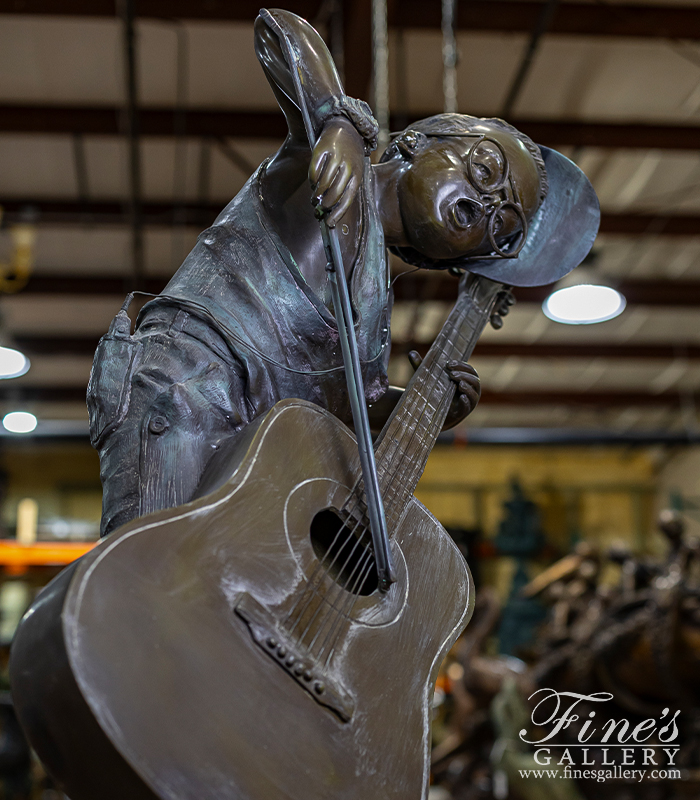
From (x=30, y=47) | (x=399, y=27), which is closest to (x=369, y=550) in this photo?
(x=399, y=27)

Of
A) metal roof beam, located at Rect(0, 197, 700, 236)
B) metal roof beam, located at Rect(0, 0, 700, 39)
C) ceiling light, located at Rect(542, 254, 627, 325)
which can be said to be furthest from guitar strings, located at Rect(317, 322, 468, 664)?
metal roof beam, located at Rect(0, 197, 700, 236)

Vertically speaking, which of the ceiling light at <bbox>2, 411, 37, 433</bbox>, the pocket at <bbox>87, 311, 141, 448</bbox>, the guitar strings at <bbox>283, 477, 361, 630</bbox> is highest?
the pocket at <bbox>87, 311, 141, 448</bbox>

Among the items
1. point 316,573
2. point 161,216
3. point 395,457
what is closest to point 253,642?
point 316,573

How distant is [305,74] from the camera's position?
3.42 ft

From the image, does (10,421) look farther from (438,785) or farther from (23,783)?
(438,785)

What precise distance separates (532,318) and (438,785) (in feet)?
15.4

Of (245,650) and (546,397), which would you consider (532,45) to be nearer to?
(245,650)

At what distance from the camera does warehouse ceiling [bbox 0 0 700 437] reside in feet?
15.5

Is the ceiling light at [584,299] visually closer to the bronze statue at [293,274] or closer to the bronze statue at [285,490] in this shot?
the bronze statue at [285,490]

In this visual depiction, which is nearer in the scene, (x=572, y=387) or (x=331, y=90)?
(x=331, y=90)

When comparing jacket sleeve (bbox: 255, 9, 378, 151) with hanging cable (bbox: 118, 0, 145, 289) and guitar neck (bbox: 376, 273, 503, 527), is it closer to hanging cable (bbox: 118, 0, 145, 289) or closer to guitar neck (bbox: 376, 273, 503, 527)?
guitar neck (bbox: 376, 273, 503, 527)

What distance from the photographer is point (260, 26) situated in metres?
1.08

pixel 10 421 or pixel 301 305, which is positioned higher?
pixel 301 305

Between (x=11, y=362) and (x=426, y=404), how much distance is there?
21.2 ft
